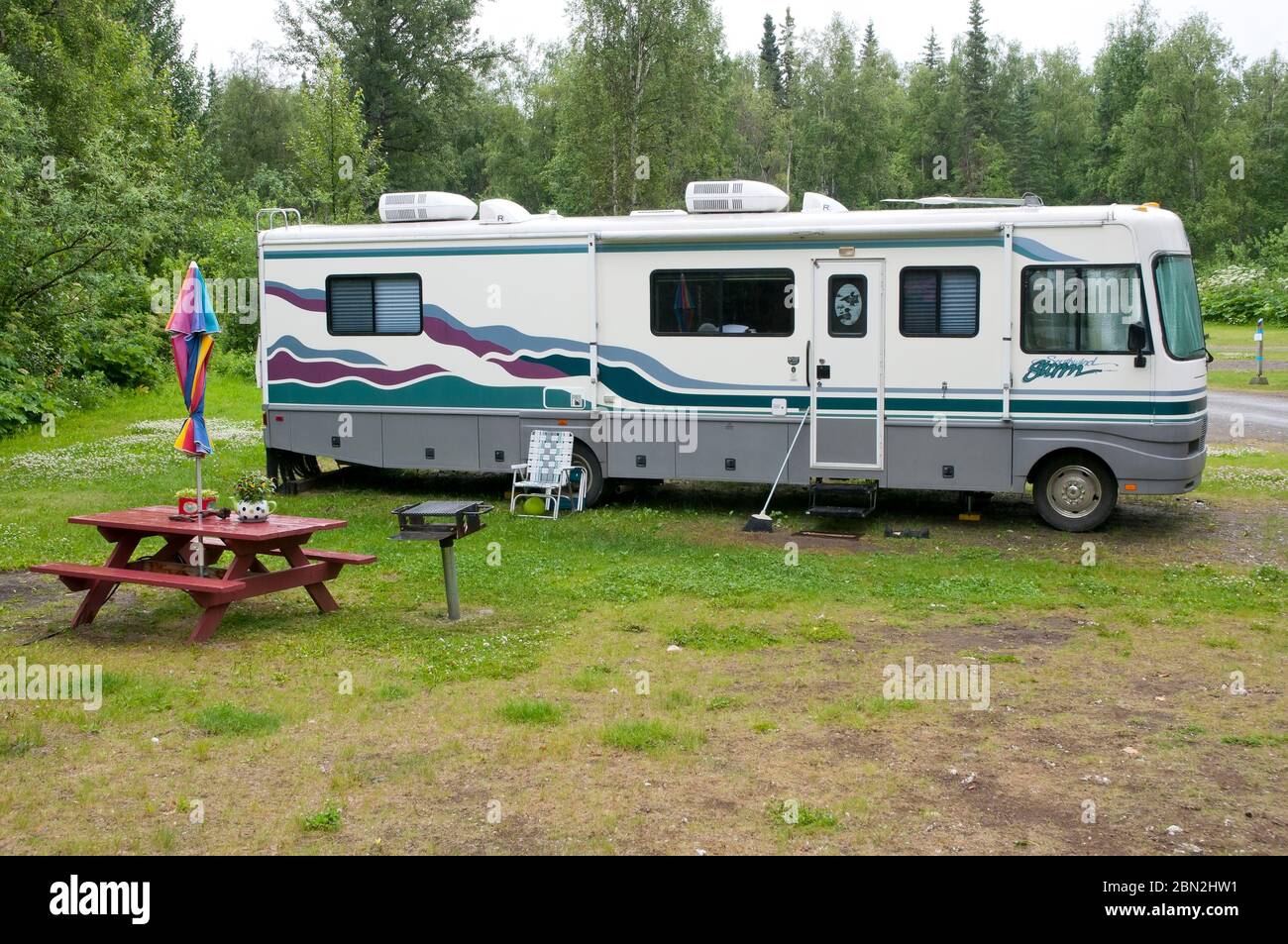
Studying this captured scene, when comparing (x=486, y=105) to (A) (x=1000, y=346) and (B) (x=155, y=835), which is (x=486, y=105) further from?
(B) (x=155, y=835)

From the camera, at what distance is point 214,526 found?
828 cm

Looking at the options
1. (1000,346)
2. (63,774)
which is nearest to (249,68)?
(1000,346)

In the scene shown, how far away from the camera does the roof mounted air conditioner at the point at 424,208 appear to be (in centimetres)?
1351

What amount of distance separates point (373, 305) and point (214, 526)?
19.2 feet

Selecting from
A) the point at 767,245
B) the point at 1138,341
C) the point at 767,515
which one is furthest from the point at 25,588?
the point at 1138,341

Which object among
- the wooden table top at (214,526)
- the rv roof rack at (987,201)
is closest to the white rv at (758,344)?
the rv roof rack at (987,201)

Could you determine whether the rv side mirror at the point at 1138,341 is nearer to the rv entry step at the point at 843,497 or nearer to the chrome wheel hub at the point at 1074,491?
the chrome wheel hub at the point at 1074,491

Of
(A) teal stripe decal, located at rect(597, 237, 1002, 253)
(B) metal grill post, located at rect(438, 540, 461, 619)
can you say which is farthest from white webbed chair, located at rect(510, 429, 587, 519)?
(B) metal grill post, located at rect(438, 540, 461, 619)

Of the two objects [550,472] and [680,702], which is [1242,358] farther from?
[680,702]

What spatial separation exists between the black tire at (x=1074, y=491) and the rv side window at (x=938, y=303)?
151 cm

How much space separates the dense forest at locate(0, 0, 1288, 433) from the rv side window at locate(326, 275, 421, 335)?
4.52 m

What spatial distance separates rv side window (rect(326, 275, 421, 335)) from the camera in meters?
13.6

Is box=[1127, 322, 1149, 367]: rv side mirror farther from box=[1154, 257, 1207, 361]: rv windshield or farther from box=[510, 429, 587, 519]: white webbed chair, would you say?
box=[510, 429, 587, 519]: white webbed chair

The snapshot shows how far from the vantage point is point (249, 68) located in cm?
6253
